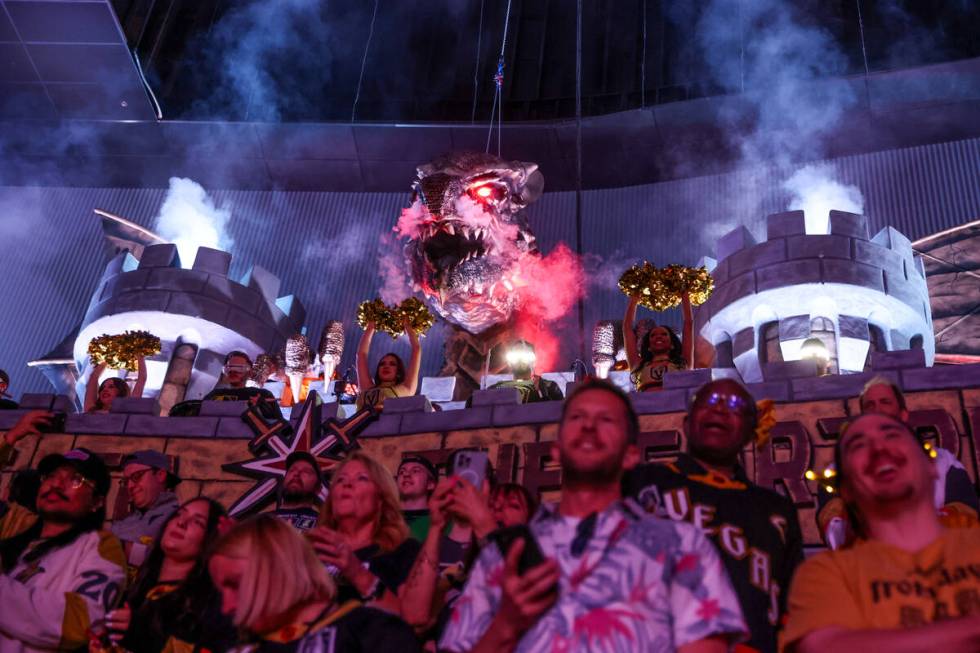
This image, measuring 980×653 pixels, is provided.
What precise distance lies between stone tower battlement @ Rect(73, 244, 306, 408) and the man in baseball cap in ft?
25.4

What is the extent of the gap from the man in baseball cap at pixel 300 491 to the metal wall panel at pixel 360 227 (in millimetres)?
8968

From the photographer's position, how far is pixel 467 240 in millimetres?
11164

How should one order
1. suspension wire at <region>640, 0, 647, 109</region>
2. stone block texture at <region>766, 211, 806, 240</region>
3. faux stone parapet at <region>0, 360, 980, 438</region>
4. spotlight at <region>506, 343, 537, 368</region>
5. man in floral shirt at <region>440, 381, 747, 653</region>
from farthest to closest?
1. suspension wire at <region>640, 0, 647, 109</region>
2. stone block texture at <region>766, 211, 806, 240</region>
3. spotlight at <region>506, 343, 537, 368</region>
4. faux stone parapet at <region>0, 360, 980, 438</region>
5. man in floral shirt at <region>440, 381, 747, 653</region>

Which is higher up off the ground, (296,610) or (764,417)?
(764,417)

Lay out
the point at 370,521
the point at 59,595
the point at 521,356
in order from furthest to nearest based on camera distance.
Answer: the point at 521,356
the point at 59,595
the point at 370,521

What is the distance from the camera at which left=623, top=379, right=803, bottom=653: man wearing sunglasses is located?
3.23 meters

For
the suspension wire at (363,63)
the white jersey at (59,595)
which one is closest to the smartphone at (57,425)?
the white jersey at (59,595)

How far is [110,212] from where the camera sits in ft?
54.3

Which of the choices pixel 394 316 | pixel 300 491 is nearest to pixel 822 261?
pixel 394 316

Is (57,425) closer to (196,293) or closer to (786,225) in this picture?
(196,293)

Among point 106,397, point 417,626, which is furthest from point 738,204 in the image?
point 417,626

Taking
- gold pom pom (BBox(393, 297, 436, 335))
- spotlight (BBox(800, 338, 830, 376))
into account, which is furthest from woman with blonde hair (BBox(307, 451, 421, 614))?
spotlight (BBox(800, 338, 830, 376))

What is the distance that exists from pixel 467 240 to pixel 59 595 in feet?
24.6

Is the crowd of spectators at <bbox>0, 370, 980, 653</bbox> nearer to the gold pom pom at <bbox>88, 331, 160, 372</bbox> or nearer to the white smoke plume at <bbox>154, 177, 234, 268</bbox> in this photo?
the gold pom pom at <bbox>88, 331, 160, 372</bbox>
